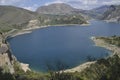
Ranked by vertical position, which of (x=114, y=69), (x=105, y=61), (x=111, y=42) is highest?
(x=114, y=69)

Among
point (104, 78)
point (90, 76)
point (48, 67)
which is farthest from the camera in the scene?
point (48, 67)

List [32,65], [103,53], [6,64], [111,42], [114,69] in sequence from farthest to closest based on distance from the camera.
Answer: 1. [111,42]
2. [103,53]
3. [32,65]
4. [6,64]
5. [114,69]

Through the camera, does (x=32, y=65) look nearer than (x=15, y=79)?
No

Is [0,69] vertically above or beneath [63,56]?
above

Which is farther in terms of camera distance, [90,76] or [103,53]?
[103,53]

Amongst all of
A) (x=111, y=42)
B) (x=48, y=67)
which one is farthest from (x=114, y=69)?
(x=111, y=42)

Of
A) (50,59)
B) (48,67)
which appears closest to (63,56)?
(50,59)

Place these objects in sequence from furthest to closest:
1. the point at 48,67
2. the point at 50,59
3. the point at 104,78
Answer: the point at 50,59
the point at 48,67
the point at 104,78

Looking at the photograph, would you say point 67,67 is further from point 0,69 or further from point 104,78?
point 104,78

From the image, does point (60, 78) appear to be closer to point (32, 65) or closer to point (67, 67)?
point (67, 67)
